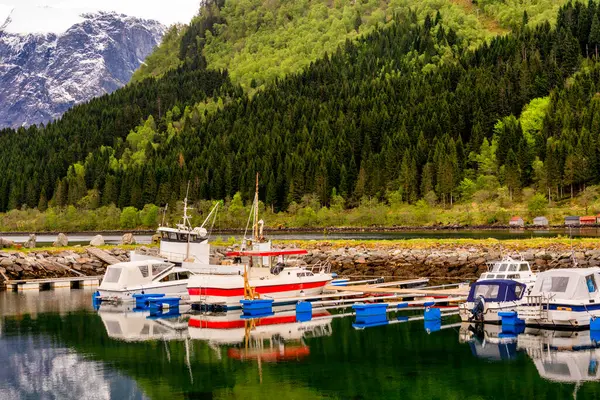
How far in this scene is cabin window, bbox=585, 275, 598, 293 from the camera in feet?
124

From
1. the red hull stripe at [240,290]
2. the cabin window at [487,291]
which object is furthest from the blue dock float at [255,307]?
the cabin window at [487,291]

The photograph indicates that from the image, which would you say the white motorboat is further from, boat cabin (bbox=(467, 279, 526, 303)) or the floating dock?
boat cabin (bbox=(467, 279, 526, 303))

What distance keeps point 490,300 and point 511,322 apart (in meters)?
2.29

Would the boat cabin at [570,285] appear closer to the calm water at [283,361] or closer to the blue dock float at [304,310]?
the calm water at [283,361]

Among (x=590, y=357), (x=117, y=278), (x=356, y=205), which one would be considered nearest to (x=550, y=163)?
(x=356, y=205)

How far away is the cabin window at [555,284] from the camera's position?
37.7m

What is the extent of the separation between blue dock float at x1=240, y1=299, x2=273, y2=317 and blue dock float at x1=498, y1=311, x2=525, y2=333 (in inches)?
526

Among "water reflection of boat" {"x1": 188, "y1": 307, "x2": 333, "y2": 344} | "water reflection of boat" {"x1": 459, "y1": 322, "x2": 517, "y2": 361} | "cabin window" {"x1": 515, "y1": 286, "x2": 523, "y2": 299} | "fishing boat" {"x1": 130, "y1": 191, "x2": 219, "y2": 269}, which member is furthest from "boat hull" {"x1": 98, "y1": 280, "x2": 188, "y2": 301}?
"cabin window" {"x1": 515, "y1": 286, "x2": 523, "y2": 299}

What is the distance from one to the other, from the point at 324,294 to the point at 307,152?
12161 cm

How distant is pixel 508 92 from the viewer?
169875 millimetres

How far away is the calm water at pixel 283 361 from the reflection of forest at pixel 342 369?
0.04 m

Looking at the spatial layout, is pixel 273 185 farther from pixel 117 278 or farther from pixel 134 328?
pixel 134 328

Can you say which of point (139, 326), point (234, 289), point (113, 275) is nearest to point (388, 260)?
point (234, 289)

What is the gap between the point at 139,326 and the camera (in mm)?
42156
